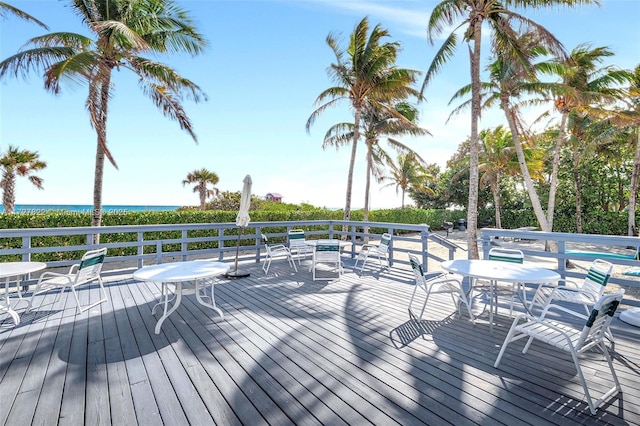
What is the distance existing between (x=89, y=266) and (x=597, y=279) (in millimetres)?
6202

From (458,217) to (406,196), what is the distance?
14.9 ft

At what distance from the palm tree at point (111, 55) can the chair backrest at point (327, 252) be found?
16.8ft

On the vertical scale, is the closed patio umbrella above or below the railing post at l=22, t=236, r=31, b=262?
above

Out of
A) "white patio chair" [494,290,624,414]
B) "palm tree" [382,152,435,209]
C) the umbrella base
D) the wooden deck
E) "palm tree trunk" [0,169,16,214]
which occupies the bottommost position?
the wooden deck

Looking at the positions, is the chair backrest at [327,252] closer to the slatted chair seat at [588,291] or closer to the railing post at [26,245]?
the slatted chair seat at [588,291]

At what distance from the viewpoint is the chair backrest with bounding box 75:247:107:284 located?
12.5ft

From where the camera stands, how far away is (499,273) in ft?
10.8

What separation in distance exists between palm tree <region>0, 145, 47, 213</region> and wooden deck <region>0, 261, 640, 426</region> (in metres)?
14.5

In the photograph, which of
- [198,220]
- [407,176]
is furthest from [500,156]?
[198,220]

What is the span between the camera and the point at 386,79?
10.9m

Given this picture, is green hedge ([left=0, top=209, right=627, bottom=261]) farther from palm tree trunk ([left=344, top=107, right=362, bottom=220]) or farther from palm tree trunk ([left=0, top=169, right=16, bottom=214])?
palm tree trunk ([left=0, top=169, right=16, bottom=214])

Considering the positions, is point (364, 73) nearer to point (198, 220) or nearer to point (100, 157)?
point (198, 220)

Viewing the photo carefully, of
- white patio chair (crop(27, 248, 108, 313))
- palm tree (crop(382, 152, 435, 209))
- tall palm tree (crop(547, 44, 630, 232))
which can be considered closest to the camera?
white patio chair (crop(27, 248, 108, 313))

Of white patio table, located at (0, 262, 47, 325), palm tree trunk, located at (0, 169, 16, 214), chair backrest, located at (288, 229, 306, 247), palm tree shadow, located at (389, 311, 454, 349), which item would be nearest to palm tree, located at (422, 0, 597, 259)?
chair backrest, located at (288, 229, 306, 247)
